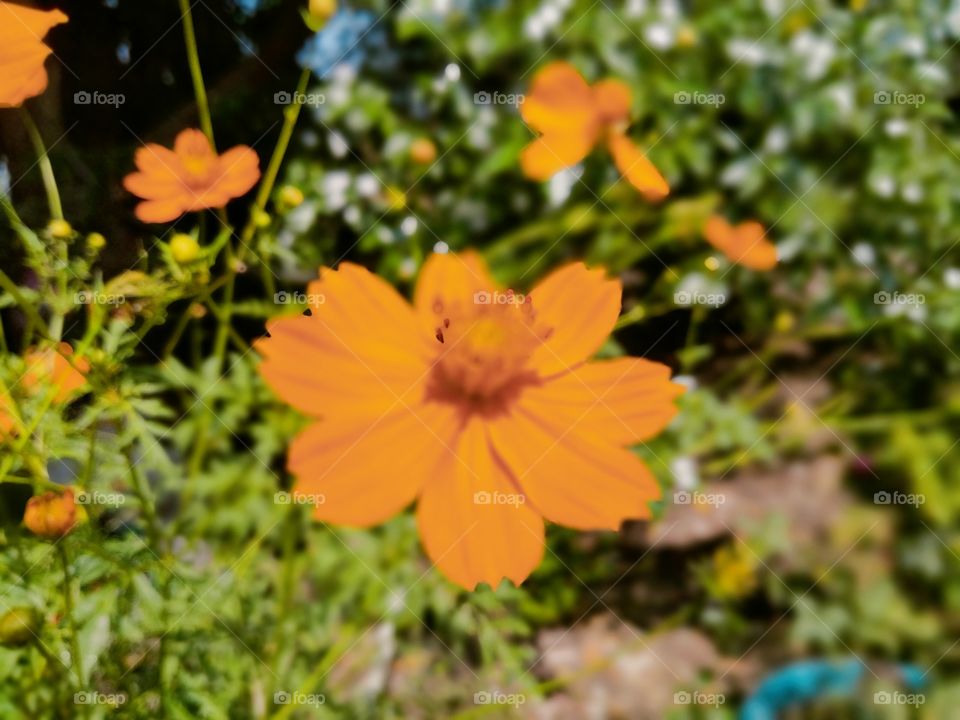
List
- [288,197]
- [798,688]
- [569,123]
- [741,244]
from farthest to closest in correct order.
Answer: [798,688]
[741,244]
[569,123]
[288,197]

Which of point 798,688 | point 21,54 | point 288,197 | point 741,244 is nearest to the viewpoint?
point 21,54

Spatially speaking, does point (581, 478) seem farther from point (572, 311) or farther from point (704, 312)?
point (704, 312)

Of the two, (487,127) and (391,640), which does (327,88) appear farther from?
(391,640)

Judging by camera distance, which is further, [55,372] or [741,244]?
[741,244]

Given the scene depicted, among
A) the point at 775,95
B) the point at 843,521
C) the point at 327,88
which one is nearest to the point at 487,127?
the point at 327,88

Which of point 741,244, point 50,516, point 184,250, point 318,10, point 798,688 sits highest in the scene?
point 318,10

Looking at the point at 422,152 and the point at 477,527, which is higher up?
the point at 477,527

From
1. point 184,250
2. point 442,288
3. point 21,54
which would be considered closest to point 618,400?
point 442,288

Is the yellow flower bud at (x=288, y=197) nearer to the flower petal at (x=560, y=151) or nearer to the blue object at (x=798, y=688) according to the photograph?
the flower petal at (x=560, y=151)
